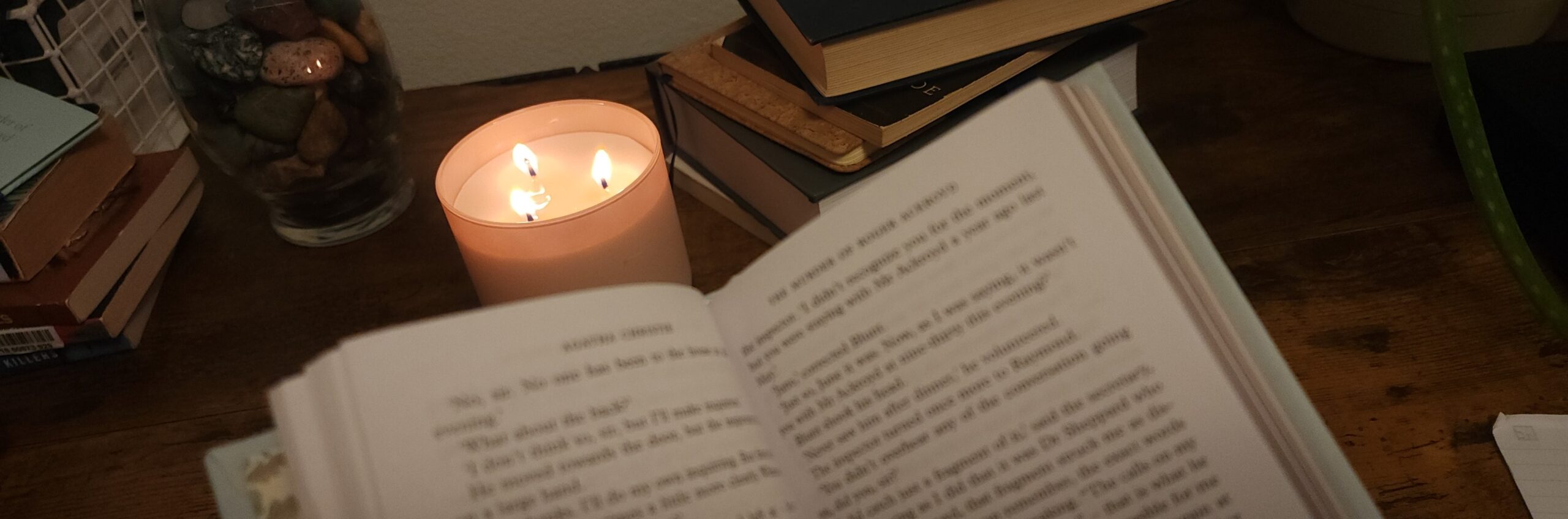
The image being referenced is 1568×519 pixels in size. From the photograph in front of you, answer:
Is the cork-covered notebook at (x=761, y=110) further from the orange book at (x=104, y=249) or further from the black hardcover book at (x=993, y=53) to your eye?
the orange book at (x=104, y=249)

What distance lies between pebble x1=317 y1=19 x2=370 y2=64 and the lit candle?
0.30 ft

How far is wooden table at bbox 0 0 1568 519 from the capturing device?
45 centimetres

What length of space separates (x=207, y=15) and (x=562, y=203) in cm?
22

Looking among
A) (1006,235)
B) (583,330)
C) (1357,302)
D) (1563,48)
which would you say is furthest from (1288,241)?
(583,330)

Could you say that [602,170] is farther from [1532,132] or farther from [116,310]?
[1532,132]

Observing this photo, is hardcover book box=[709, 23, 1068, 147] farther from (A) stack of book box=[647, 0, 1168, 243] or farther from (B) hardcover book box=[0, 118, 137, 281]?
(B) hardcover book box=[0, 118, 137, 281]

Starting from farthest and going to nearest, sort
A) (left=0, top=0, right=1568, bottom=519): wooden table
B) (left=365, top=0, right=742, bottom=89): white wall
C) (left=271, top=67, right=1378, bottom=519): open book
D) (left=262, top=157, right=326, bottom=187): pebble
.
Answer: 1. (left=365, top=0, right=742, bottom=89): white wall
2. (left=262, top=157, right=326, bottom=187): pebble
3. (left=0, top=0, right=1568, bottom=519): wooden table
4. (left=271, top=67, right=1378, bottom=519): open book

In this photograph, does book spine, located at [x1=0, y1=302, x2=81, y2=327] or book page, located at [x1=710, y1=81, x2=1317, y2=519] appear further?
book spine, located at [x1=0, y1=302, x2=81, y2=327]

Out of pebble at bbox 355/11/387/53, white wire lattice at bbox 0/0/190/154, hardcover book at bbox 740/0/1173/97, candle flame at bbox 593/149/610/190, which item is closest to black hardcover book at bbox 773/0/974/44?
hardcover book at bbox 740/0/1173/97

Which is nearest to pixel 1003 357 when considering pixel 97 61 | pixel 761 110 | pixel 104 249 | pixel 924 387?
pixel 924 387

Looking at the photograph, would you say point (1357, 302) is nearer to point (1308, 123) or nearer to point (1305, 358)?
point (1305, 358)

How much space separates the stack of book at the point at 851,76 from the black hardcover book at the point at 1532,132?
0.19 metres

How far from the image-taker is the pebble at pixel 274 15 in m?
0.52

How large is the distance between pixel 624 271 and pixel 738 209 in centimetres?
13
